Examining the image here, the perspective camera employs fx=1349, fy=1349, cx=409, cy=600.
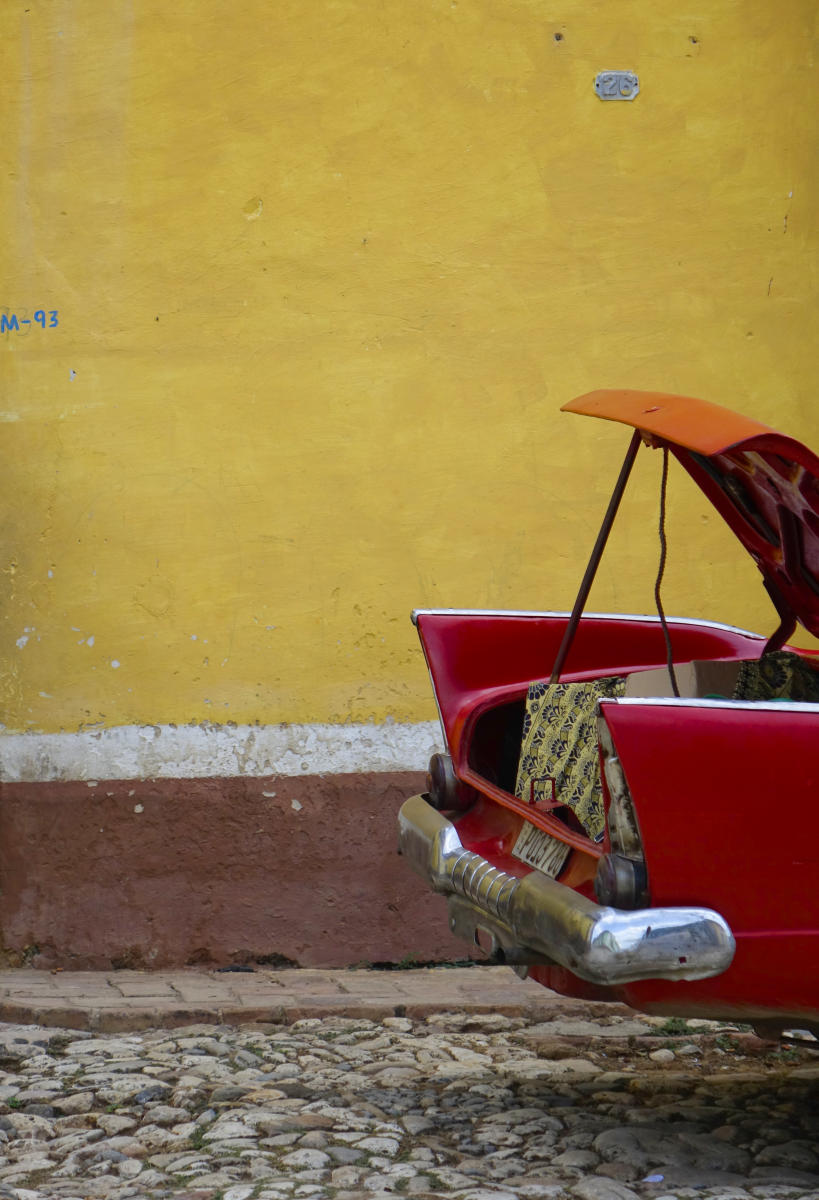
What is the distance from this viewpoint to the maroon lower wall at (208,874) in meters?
4.94

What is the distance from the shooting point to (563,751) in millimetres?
3461

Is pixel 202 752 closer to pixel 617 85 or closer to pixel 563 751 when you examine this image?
pixel 563 751

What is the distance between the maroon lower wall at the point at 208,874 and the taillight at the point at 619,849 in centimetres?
236

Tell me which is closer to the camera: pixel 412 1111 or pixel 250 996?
pixel 412 1111

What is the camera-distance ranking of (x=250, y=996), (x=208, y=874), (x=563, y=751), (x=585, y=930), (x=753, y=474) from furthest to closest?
(x=208, y=874)
(x=250, y=996)
(x=563, y=751)
(x=753, y=474)
(x=585, y=930)

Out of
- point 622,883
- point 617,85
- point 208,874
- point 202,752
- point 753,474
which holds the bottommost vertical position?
point 208,874

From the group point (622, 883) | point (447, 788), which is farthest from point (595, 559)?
point (622, 883)

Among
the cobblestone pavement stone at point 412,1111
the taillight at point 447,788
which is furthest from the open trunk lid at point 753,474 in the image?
the cobblestone pavement stone at point 412,1111

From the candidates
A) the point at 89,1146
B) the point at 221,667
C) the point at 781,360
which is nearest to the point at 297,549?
the point at 221,667

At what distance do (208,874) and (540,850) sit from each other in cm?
214

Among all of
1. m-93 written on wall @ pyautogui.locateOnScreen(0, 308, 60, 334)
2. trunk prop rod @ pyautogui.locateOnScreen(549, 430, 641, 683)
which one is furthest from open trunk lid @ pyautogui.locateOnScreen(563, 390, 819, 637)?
m-93 written on wall @ pyautogui.locateOnScreen(0, 308, 60, 334)

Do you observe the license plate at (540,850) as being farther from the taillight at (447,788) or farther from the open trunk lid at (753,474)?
the open trunk lid at (753,474)

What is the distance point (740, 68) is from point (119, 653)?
3283 millimetres

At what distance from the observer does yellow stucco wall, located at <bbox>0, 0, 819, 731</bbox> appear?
500cm
